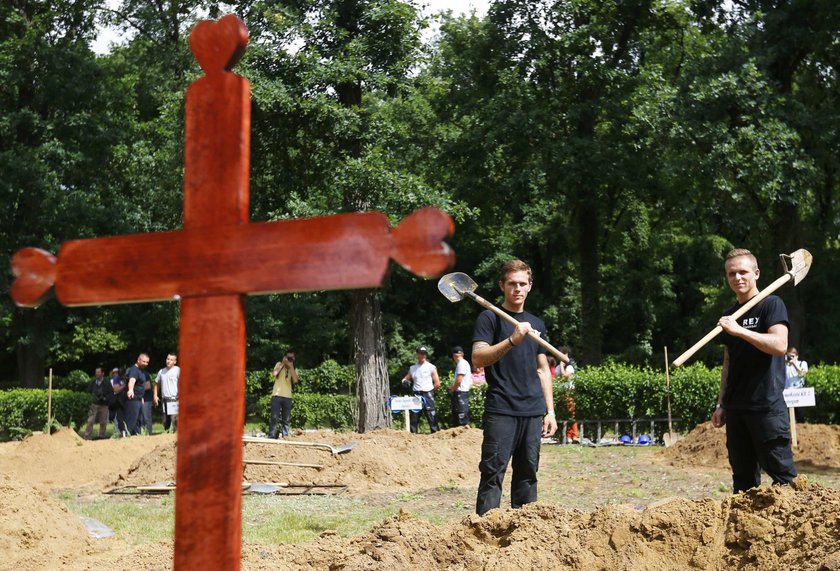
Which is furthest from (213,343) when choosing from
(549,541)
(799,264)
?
(799,264)

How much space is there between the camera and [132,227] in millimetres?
28422

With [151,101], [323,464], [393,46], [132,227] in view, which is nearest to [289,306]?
[132,227]

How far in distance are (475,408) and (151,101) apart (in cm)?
1985

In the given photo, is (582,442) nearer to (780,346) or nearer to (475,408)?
(475,408)

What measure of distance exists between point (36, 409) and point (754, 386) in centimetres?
2316

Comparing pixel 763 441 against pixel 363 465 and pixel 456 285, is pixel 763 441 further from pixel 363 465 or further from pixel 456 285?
pixel 363 465

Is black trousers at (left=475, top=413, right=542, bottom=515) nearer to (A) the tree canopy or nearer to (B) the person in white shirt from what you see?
(A) the tree canopy

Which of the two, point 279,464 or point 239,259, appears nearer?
point 239,259

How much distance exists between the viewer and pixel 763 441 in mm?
5910

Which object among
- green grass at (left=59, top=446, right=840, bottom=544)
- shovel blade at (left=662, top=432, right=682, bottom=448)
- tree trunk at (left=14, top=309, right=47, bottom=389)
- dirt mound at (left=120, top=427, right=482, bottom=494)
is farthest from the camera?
tree trunk at (left=14, top=309, right=47, bottom=389)

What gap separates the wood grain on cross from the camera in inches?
99.9

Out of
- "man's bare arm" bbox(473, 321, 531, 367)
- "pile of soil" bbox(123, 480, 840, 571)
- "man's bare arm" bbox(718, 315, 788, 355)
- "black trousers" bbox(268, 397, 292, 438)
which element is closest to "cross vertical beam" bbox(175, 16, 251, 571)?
"pile of soil" bbox(123, 480, 840, 571)

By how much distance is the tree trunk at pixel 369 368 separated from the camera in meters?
19.3

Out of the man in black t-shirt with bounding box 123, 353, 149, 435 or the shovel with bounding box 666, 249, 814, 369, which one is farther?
the man in black t-shirt with bounding box 123, 353, 149, 435
